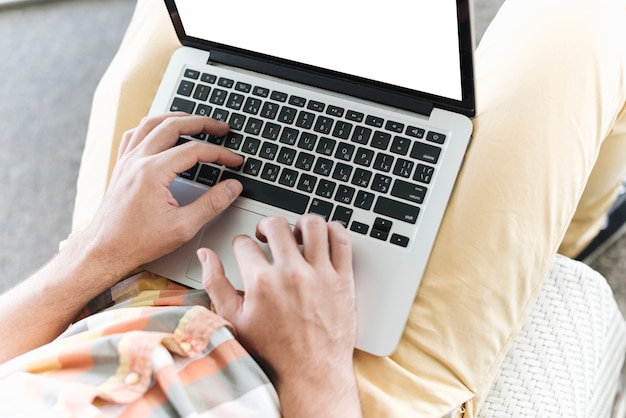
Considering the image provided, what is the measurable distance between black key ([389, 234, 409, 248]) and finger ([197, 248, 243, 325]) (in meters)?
0.18

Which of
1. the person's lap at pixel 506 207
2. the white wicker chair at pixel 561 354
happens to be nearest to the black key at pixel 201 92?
the person's lap at pixel 506 207

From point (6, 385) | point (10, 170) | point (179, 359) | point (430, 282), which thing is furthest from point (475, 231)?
point (10, 170)

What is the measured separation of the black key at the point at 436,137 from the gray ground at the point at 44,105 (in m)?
0.71

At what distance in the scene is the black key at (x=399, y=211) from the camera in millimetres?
658

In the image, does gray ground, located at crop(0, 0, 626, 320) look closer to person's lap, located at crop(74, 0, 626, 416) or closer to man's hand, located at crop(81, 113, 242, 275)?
person's lap, located at crop(74, 0, 626, 416)

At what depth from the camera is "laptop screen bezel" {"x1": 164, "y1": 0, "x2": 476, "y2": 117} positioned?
2.08ft

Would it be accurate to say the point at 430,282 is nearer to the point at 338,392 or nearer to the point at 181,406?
the point at 338,392

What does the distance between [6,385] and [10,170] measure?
41.2 inches

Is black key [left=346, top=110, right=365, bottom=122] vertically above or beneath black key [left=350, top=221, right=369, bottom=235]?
above

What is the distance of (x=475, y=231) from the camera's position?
66 centimetres

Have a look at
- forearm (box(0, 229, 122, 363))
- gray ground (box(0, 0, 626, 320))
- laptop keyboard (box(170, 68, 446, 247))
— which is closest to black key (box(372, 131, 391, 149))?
laptop keyboard (box(170, 68, 446, 247))

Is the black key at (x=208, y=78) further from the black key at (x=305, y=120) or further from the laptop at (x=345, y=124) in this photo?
the black key at (x=305, y=120)

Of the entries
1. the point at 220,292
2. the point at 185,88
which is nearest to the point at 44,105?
the point at 185,88

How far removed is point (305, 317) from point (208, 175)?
231 millimetres
